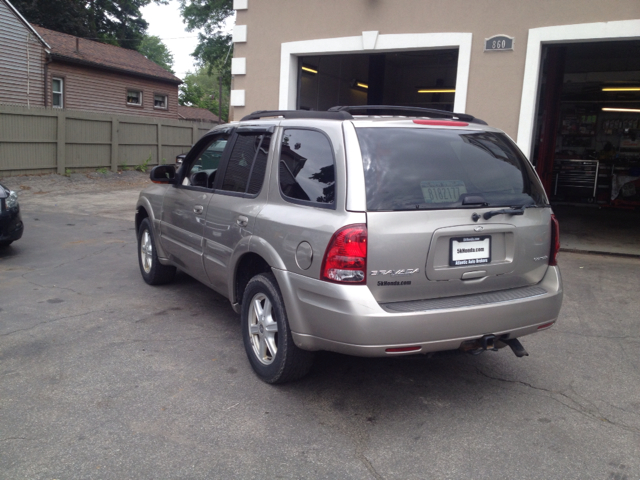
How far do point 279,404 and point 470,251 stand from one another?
1569mm

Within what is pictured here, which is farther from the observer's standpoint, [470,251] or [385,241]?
[470,251]

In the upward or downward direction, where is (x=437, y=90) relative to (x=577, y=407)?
upward

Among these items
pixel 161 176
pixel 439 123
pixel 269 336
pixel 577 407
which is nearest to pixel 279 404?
pixel 269 336

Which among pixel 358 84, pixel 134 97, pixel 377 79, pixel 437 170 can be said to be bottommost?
pixel 437 170

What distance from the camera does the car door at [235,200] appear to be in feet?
13.8

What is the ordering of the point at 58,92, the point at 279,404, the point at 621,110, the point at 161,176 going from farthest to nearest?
the point at 58,92
the point at 621,110
the point at 161,176
the point at 279,404

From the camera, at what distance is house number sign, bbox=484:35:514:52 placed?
8.45 m

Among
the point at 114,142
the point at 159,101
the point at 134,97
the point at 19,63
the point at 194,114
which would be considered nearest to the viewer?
the point at 114,142

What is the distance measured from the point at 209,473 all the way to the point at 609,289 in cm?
559

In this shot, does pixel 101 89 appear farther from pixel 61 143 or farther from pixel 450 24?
pixel 450 24

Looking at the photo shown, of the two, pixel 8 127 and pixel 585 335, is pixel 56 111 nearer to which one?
pixel 8 127

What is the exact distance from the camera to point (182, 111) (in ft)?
146

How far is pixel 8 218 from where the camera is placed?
7789 mm

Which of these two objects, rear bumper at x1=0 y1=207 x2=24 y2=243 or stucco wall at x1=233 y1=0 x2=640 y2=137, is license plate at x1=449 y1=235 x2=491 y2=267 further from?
rear bumper at x1=0 y1=207 x2=24 y2=243
